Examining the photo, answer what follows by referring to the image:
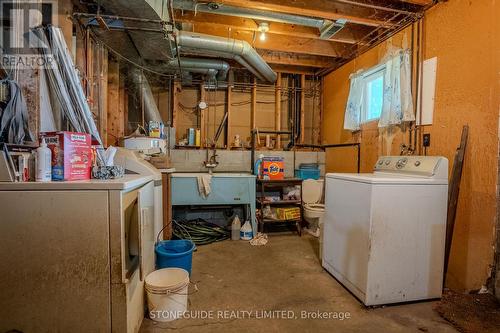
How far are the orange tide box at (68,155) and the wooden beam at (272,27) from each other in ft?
6.85

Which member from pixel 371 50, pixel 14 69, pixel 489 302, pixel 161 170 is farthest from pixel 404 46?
pixel 14 69

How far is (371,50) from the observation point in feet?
10.3

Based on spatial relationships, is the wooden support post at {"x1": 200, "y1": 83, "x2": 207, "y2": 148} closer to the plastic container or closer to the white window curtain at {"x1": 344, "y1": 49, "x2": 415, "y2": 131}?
the plastic container

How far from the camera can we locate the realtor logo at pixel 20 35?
144 centimetres

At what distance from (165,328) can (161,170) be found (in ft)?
5.00

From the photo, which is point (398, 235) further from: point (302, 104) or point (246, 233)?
point (302, 104)

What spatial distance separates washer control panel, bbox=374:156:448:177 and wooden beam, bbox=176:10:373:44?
168cm

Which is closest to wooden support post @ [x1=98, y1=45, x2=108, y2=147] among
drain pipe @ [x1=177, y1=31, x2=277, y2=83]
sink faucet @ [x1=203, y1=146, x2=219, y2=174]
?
drain pipe @ [x1=177, y1=31, x2=277, y2=83]

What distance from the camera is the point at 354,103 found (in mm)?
3365

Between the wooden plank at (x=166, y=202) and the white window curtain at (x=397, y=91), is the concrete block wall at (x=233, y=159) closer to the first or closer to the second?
the wooden plank at (x=166, y=202)

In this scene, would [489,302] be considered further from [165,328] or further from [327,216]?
[165,328]

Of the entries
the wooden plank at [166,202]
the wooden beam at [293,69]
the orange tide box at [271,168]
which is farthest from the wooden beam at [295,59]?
the wooden plank at [166,202]

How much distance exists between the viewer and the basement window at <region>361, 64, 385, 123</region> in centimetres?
307

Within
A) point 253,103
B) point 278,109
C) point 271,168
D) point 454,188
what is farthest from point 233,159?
point 454,188
